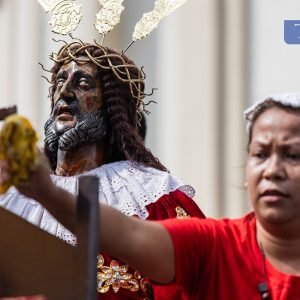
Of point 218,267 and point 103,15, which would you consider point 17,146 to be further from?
point 103,15

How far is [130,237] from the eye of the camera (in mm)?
1336

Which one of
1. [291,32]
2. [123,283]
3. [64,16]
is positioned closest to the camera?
[123,283]

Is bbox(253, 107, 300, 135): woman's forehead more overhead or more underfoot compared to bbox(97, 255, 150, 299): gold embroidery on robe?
more overhead

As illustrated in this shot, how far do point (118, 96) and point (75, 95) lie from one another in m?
0.11

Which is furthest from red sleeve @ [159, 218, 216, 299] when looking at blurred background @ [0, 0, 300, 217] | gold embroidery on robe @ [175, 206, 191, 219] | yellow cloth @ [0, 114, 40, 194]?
blurred background @ [0, 0, 300, 217]

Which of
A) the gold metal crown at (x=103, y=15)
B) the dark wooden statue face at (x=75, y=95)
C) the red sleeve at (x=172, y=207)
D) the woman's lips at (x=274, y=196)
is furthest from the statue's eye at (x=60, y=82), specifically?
the woman's lips at (x=274, y=196)

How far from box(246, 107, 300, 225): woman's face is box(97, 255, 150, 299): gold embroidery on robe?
79 centimetres

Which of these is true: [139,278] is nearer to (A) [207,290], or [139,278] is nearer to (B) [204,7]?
(A) [207,290]

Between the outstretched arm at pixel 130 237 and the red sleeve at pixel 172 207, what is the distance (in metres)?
0.81

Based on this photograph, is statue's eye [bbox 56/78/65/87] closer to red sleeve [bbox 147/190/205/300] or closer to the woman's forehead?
red sleeve [bbox 147/190/205/300]

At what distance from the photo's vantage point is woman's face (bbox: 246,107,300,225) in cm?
134

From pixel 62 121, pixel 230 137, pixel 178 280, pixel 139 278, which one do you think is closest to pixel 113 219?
pixel 178 280

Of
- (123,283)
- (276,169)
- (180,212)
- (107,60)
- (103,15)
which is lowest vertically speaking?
(123,283)

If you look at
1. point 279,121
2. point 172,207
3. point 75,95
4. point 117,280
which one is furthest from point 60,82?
point 279,121
